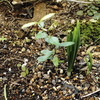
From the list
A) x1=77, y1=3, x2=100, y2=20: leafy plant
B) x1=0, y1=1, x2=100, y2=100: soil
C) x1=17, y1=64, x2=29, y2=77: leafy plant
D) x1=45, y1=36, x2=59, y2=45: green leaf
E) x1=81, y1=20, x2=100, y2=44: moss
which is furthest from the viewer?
x1=77, y1=3, x2=100, y2=20: leafy plant

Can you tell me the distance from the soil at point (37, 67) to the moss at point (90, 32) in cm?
5

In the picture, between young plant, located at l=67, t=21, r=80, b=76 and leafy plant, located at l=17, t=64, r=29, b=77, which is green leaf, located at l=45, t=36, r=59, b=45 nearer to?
young plant, located at l=67, t=21, r=80, b=76

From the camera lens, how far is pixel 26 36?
5.87ft

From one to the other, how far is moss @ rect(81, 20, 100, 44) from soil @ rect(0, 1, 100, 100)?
50mm

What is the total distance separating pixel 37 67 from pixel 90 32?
0.63 m

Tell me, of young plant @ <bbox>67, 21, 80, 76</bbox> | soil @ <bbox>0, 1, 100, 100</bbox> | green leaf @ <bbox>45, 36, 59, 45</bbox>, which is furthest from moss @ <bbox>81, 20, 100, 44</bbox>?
green leaf @ <bbox>45, 36, 59, 45</bbox>

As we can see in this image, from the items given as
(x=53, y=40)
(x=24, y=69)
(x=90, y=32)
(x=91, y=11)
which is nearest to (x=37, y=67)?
(x=24, y=69)

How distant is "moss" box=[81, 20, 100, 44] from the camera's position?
168cm

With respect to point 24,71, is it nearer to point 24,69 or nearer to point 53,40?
point 24,69

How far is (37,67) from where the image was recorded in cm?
150

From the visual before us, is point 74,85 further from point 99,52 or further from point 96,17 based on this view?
point 96,17

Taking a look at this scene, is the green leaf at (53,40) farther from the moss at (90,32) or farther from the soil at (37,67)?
the moss at (90,32)

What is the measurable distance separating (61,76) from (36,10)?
0.92 m

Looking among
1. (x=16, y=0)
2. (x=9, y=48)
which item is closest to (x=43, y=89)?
(x=9, y=48)
